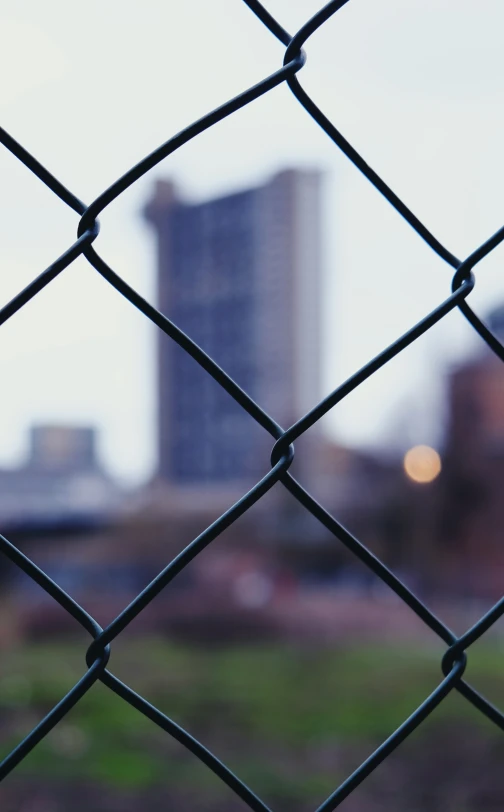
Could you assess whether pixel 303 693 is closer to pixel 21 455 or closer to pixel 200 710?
pixel 200 710

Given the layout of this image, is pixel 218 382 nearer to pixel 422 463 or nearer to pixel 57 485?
pixel 422 463

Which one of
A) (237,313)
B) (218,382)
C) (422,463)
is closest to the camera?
(218,382)

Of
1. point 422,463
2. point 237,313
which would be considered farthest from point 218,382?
point 237,313

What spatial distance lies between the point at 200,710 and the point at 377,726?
1.09 m

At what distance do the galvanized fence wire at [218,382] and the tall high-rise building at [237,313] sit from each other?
1244cm

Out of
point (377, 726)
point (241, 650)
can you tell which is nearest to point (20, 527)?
point (241, 650)

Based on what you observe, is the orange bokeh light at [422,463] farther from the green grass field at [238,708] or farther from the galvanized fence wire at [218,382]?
the galvanized fence wire at [218,382]

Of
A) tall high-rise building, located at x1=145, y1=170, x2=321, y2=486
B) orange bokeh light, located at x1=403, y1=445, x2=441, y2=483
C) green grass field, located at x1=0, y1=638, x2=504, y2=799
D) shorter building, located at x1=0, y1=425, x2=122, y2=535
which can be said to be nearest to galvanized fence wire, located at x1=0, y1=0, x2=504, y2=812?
green grass field, located at x1=0, y1=638, x2=504, y2=799

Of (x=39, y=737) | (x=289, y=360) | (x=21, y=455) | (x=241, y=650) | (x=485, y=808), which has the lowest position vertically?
(x=485, y=808)

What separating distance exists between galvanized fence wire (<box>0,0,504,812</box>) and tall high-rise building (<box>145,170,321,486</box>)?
12.4 metres

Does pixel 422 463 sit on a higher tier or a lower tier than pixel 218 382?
higher

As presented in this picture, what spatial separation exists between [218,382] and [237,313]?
15.1m

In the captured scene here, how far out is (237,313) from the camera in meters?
15.4

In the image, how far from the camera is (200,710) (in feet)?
18.1
